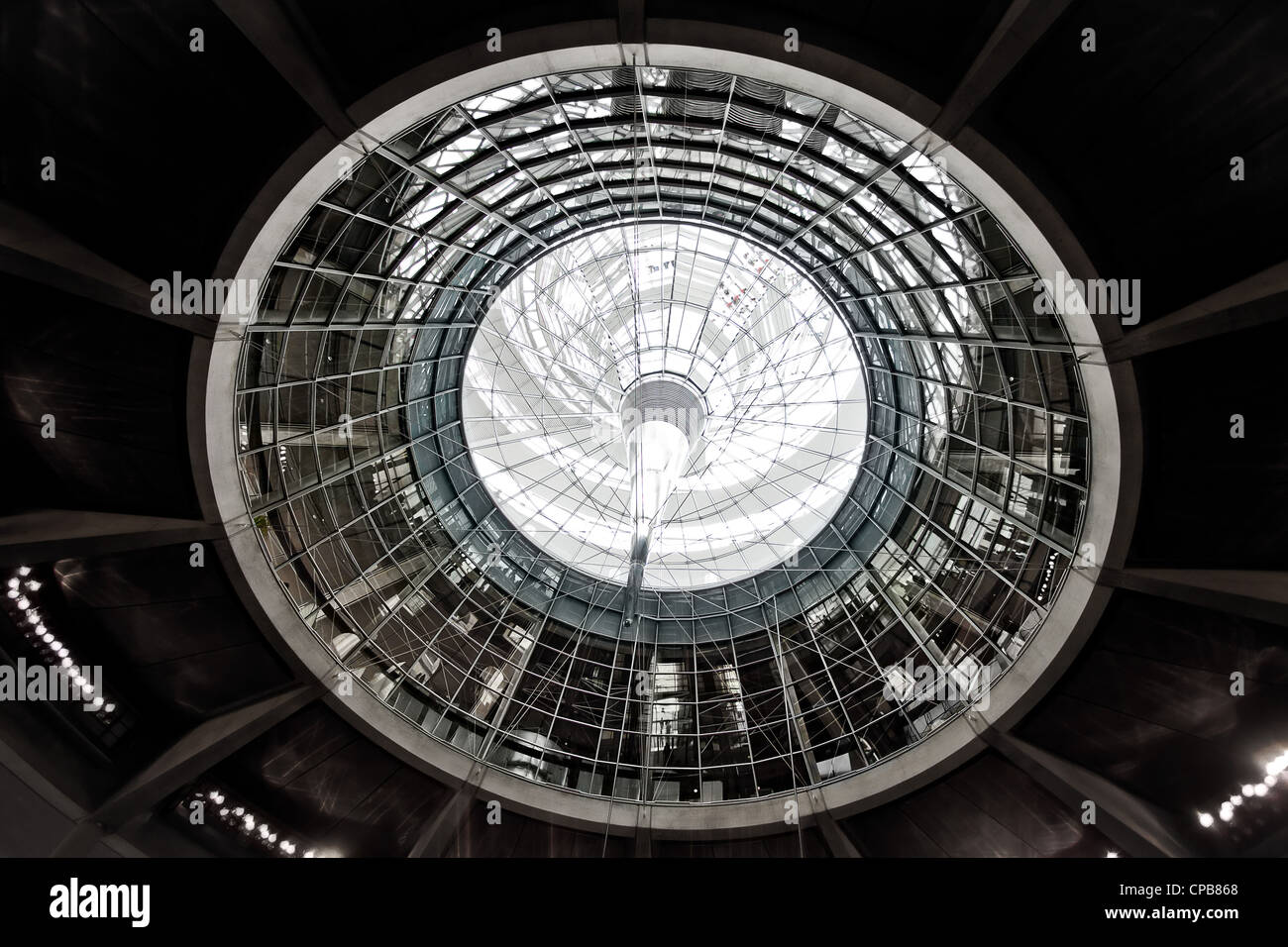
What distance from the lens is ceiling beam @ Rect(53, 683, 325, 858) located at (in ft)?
54.1

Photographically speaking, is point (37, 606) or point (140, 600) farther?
point (140, 600)

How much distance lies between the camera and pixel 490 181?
69.9ft

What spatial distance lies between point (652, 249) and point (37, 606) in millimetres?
22431

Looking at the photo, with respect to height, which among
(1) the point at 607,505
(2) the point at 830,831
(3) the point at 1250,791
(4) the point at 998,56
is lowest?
(2) the point at 830,831

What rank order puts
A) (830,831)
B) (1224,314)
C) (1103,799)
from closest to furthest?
(1224,314), (1103,799), (830,831)

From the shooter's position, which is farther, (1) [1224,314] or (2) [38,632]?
(2) [38,632]

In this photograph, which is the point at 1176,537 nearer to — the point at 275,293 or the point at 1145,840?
the point at 1145,840

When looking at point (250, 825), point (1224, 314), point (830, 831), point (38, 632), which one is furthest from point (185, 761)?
point (1224, 314)

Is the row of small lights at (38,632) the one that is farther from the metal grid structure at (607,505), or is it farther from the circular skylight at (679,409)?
the circular skylight at (679,409)

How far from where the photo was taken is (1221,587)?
14.3m

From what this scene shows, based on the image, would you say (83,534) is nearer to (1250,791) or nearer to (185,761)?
(185,761)

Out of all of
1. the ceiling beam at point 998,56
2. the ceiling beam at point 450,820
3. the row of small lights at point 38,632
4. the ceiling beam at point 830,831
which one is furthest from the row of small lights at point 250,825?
the ceiling beam at point 998,56

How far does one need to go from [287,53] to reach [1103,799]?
24.1m
